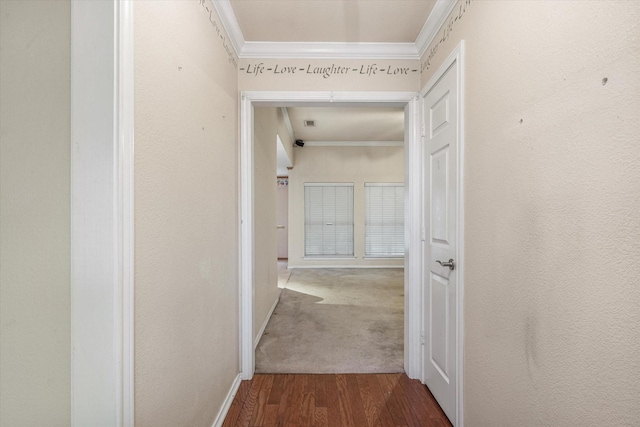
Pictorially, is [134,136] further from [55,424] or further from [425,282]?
[425,282]

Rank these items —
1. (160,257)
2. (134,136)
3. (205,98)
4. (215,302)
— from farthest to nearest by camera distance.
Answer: (215,302), (205,98), (160,257), (134,136)

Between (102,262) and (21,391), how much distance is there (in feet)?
1.51

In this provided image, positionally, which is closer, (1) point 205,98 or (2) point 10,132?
(2) point 10,132

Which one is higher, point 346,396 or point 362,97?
point 362,97

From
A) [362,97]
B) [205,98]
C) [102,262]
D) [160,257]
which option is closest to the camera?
[102,262]

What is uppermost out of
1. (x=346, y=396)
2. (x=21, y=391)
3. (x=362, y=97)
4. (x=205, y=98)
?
(x=362, y=97)

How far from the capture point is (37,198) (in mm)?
859

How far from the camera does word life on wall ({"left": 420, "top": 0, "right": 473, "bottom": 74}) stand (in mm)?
1597

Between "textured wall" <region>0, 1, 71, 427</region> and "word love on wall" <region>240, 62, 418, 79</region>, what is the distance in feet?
5.05

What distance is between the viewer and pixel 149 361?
3.40 feet

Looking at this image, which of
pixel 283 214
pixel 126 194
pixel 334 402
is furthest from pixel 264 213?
pixel 283 214

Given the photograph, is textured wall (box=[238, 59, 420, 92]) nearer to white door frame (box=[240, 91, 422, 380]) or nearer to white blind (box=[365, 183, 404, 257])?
white door frame (box=[240, 91, 422, 380])

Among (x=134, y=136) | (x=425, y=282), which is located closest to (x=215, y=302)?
(x=134, y=136)

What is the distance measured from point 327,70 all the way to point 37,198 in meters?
1.98
